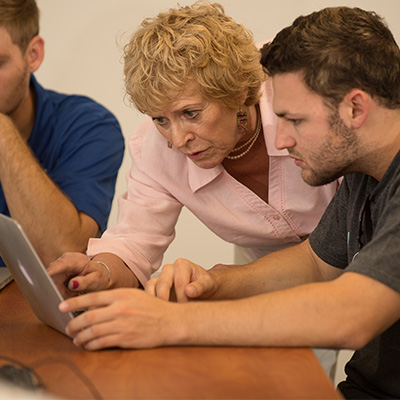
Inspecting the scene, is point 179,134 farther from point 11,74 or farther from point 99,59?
point 99,59

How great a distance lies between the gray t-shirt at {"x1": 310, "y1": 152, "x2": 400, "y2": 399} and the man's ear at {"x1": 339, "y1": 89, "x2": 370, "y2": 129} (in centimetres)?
10

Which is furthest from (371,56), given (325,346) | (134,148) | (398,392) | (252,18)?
(252,18)

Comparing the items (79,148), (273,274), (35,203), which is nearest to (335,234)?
(273,274)

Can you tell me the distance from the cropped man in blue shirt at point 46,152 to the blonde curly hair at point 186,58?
54 centimetres

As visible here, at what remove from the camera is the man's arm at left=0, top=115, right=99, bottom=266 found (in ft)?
6.25

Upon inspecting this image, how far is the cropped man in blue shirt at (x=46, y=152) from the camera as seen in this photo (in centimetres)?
192

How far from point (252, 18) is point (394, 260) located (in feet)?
7.98

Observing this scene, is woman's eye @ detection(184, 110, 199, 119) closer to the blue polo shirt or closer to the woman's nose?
the woman's nose

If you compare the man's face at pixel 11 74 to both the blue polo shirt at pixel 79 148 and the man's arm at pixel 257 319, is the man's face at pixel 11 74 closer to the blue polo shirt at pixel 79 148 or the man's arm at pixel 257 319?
the blue polo shirt at pixel 79 148

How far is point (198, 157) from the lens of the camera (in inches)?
64.2

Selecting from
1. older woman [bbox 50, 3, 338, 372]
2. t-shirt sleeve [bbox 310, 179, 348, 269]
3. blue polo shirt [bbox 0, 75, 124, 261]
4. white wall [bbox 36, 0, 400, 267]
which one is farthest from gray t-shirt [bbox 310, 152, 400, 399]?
white wall [bbox 36, 0, 400, 267]

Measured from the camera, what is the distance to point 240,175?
71.1 inches

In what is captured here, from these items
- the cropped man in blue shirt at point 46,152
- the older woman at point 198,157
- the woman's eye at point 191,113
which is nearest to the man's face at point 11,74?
the cropped man in blue shirt at point 46,152

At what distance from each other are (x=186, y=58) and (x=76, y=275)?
0.55 metres
